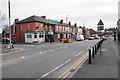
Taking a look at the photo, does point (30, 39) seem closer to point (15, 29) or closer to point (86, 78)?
point (15, 29)

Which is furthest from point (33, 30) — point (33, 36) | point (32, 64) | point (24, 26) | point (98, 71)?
point (98, 71)

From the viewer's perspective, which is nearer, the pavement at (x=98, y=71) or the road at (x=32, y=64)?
the pavement at (x=98, y=71)

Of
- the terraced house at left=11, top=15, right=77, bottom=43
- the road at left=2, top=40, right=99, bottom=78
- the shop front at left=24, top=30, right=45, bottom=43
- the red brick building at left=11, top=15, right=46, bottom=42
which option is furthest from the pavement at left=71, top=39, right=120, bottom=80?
the red brick building at left=11, top=15, right=46, bottom=42

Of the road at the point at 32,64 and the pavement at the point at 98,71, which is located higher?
the pavement at the point at 98,71

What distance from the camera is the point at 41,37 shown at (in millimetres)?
46656

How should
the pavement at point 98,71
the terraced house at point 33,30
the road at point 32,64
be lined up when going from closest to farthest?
the pavement at point 98,71
the road at point 32,64
the terraced house at point 33,30

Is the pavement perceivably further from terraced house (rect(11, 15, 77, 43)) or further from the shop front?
terraced house (rect(11, 15, 77, 43))

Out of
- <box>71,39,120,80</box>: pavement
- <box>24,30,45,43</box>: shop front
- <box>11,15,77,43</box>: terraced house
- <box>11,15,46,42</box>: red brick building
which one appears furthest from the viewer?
<box>11,15,46,42</box>: red brick building

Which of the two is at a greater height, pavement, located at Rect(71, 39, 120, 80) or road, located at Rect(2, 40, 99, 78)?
pavement, located at Rect(71, 39, 120, 80)

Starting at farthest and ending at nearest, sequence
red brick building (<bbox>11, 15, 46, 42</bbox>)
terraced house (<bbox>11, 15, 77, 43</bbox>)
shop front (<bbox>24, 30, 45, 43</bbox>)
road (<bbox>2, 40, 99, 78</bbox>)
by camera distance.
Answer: red brick building (<bbox>11, 15, 46, 42</bbox>) → terraced house (<bbox>11, 15, 77, 43</bbox>) → shop front (<bbox>24, 30, 45, 43</bbox>) → road (<bbox>2, 40, 99, 78</bbox>)

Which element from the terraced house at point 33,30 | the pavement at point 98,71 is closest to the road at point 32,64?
the pavement at point 98,71

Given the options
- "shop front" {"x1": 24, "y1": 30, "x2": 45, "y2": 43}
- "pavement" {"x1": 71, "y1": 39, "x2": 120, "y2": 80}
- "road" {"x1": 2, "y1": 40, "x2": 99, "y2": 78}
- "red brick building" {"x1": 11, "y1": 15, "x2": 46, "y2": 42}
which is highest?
"red brick building" {"x1": 11, "y1": 15, "x2": 46, "y2": 42}

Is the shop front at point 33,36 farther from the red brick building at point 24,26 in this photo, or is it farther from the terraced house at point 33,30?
the red brick building at point 24,26

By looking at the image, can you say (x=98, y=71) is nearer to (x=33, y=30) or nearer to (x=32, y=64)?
(x=32, y=64)
